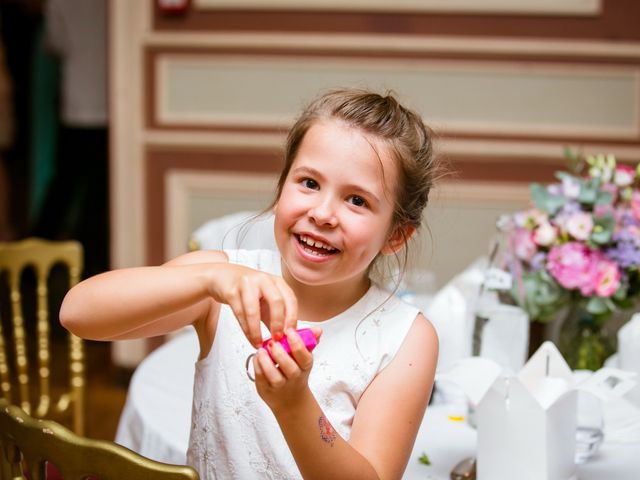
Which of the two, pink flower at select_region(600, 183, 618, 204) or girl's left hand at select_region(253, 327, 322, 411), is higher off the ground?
pink flower at select_region(600, 183, 618, 204)

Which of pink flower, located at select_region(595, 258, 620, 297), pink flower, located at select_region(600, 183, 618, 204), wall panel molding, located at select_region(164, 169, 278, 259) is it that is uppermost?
pink flower, located at select_region(600, 183, 618, 204)

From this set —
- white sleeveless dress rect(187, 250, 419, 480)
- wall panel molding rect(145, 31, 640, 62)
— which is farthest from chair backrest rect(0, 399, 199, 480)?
wall panel molding rect(145, 31, 640, 62)

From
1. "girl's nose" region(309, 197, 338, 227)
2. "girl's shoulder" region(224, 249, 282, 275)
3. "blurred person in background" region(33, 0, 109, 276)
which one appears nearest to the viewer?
"girl's nose" region(309, 197, 338, 227)

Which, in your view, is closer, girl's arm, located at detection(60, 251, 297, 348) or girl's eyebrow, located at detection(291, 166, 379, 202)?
girl's arm, located at detection(60, 251, 297, 348)

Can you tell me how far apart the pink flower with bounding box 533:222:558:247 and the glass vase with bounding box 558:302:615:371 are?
0.43 ft

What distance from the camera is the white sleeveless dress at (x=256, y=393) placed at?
3.66 ft

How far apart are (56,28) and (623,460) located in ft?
12.9

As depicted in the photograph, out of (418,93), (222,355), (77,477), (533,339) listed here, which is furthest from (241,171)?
(77,477)

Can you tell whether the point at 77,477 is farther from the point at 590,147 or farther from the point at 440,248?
the point at 590,147

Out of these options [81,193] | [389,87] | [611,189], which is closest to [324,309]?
[611,189]

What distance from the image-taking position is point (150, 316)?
98cm

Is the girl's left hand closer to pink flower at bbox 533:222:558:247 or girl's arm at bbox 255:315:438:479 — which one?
girl's arm at bbox 255:315:438:479

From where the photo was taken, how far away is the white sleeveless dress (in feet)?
3.66

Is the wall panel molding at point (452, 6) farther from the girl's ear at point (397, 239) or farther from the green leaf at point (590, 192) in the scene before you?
the girl's ear at point (397, 239)
